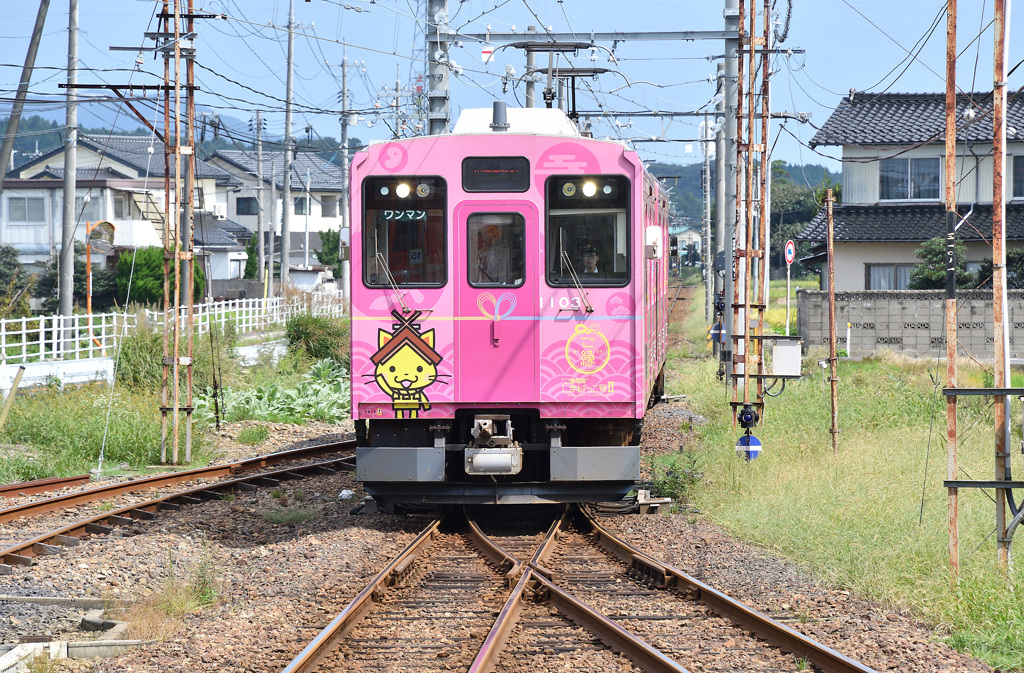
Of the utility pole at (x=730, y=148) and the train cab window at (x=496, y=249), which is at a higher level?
the utility pole at (x=730, y=148)

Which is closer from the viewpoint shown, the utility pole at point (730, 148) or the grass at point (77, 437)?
the grass at point (77, 437)

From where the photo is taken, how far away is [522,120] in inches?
406


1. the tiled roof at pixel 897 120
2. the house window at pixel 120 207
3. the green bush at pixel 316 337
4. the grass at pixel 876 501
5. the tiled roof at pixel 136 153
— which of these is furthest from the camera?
the tiled roof at pixel 136 153

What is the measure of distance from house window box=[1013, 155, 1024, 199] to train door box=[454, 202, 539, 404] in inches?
924

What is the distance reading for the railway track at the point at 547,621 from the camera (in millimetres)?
5809

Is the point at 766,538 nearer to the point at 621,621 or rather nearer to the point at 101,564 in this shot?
the point at 621,621

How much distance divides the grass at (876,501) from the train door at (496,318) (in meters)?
2.34

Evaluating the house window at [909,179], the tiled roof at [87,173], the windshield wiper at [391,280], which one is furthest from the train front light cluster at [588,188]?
the tiled roof at [87,173]

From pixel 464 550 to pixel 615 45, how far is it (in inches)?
474

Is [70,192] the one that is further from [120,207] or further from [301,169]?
[301,169]

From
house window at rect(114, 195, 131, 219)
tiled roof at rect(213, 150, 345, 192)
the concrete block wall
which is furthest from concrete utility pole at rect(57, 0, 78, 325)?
tiled roof at rect(213, 150, 345, 192)

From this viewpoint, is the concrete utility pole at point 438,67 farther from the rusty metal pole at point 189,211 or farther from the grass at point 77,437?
the grass at point 77,437

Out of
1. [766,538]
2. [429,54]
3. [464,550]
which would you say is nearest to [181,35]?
[429,54]

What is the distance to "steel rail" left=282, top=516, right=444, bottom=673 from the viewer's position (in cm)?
564
